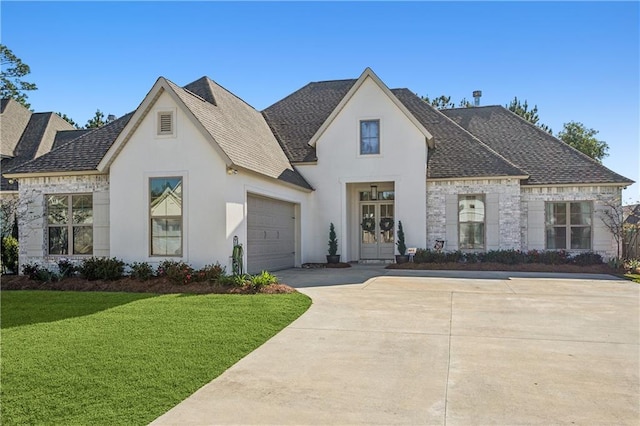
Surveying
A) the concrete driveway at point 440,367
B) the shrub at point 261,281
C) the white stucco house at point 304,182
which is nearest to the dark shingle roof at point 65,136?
the white stucco house at point 304,182

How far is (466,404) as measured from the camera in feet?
15.2

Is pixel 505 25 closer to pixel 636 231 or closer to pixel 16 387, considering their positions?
pixel 636 231

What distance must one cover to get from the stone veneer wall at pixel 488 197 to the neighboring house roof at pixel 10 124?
1828 centimetres

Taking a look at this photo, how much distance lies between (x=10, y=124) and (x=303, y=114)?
13759 mm

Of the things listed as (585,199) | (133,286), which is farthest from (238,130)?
(585,199)

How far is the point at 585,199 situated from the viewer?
18125 millimetres

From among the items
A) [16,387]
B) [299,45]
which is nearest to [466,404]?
[16,387]

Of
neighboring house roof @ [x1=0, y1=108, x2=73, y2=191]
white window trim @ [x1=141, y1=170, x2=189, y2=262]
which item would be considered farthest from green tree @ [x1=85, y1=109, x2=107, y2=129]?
white window trim @ [x1=141, y1=170, x2=189, y2=262]

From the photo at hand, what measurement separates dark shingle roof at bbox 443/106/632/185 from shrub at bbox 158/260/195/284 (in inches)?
513

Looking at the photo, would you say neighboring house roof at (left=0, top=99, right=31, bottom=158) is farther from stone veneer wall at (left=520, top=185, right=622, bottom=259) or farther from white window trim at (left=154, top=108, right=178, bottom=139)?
stone veneer wall at (left=520, top=185, right=622, bottom=259)

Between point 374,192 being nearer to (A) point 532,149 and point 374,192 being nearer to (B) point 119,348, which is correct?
(A) point 532,149

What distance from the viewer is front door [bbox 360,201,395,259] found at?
20250 millimetres

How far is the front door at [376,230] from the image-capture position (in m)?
20.2

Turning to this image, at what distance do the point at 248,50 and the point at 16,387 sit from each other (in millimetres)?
12217
